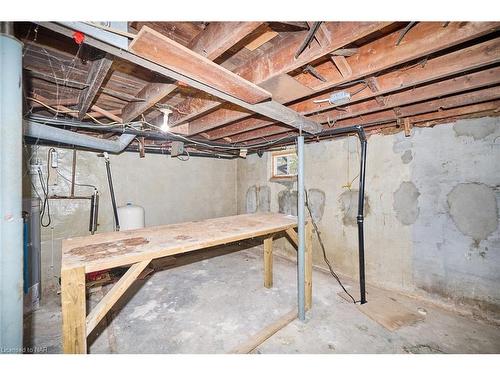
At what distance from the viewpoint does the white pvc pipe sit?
0.91 metres

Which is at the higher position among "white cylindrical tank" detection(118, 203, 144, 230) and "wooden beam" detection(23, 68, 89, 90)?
"wooden beam" detection(23, 68, 89, 90)

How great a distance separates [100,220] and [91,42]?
356 centimetres

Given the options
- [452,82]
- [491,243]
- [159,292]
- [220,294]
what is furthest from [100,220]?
[491,243]

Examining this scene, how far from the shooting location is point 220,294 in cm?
295

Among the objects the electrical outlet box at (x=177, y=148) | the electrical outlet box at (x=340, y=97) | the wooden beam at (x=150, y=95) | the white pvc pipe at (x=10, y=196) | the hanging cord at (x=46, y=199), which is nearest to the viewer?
the white pvc pipe at (x=10, y=196)

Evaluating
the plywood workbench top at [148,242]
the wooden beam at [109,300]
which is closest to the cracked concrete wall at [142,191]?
the plywood workbench top at [148,242]

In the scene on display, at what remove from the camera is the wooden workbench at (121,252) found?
117 cm

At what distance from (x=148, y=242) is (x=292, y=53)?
1.81m

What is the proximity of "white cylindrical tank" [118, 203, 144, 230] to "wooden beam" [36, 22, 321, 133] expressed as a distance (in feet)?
9.53

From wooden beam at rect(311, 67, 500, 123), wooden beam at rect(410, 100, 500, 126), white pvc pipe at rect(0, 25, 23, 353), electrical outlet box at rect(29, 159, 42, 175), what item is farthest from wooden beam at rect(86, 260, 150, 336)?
wooden beam at rect(410, 100, 500, 126)

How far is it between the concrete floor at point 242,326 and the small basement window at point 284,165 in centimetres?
225

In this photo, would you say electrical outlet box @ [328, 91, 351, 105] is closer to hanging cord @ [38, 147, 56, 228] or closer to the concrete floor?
the concrete floor

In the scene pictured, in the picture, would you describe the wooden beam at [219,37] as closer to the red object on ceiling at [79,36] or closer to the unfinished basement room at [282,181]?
the unfinished basement room at [282,181]

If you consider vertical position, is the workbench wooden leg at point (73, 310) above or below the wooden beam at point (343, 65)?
below
